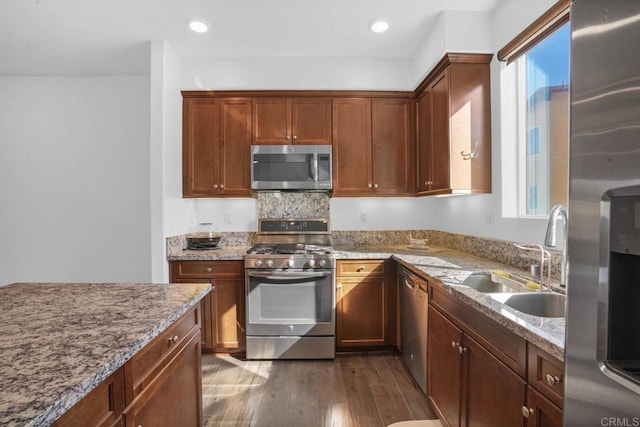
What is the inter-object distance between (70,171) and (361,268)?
3.19 metres

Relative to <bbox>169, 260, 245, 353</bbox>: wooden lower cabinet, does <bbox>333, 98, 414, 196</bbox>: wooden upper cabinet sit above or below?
above

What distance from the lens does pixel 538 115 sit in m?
2.06

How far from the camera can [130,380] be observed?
35.9 inches

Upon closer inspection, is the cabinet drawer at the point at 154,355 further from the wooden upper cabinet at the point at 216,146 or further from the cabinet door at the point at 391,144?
the cabinet door at the point at 391,144

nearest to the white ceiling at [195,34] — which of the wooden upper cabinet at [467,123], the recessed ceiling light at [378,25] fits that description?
the recessed ceiling light at [378,25]

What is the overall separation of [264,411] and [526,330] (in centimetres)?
168

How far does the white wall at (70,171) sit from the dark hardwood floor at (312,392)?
1.77m

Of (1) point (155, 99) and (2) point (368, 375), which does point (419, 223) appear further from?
(1) point (155, 99)

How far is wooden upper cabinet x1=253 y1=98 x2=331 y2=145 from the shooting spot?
2998 mm

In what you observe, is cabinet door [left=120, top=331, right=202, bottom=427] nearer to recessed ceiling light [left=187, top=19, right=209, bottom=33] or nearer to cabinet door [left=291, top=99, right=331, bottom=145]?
cabinet door [left=291, top=99, right=331, bottom=145]

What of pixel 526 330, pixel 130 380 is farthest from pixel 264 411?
pixel 526 330

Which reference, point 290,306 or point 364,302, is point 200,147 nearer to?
point 290,306

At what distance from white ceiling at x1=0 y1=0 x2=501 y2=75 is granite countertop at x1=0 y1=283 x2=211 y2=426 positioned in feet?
6.66

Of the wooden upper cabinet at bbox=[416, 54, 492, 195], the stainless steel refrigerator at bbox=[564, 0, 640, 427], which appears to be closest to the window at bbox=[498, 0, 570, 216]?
the wooden upper cabinet at bbox=[416, 54, 492, 195]
